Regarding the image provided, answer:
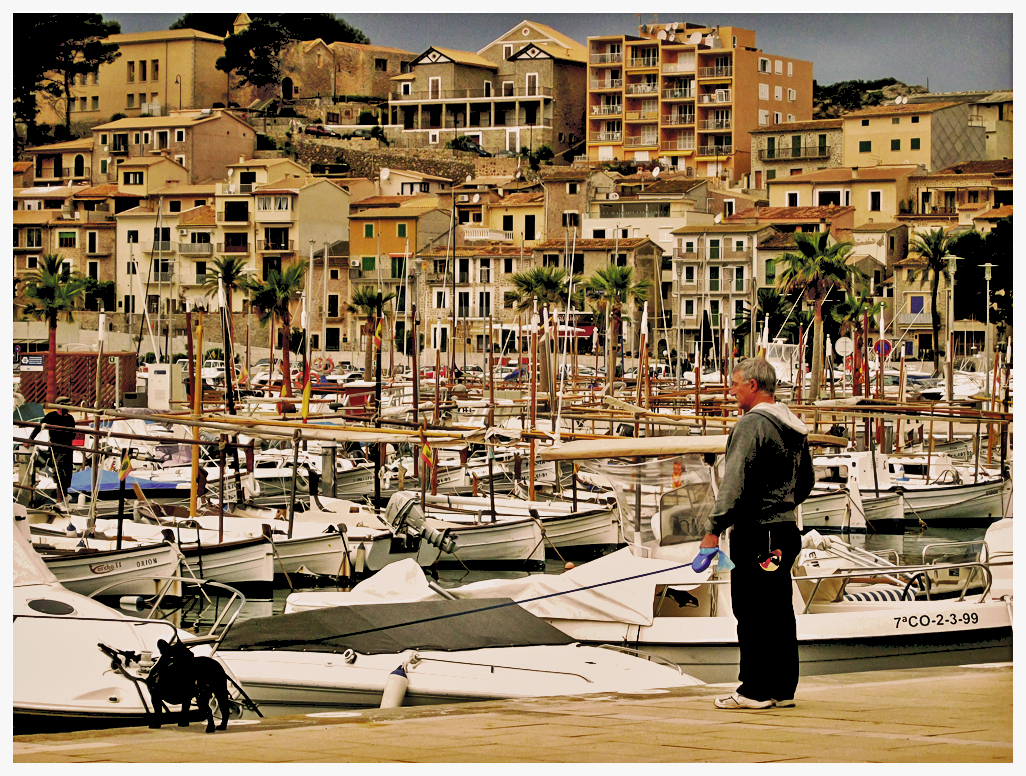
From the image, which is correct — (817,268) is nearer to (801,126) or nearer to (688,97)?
(801,126)

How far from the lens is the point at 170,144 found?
63.9m

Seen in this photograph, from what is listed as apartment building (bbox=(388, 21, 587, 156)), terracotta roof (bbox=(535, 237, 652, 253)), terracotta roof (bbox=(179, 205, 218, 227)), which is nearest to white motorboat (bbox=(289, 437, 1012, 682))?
terracotta roof (bbox=(535, 237, 652, 253))

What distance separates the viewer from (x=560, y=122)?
75.2 m

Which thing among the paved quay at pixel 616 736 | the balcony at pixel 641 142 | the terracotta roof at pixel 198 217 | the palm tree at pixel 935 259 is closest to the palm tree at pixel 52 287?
the terracotta roof at pixel 198 217

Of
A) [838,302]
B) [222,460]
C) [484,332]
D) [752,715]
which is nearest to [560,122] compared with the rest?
[484,332]

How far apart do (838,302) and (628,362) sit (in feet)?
29.7

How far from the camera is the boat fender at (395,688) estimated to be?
6453mm

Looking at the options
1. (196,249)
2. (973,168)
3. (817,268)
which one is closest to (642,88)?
(973,168)

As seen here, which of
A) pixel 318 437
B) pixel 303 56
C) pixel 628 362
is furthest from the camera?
pixel 303 56

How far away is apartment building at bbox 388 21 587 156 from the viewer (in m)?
73.9

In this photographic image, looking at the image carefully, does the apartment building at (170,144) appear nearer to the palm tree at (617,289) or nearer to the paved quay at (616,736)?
the palm tree at (617,289)

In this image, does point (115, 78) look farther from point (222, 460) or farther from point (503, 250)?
point (222, 460)

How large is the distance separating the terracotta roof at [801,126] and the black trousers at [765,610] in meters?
58.7

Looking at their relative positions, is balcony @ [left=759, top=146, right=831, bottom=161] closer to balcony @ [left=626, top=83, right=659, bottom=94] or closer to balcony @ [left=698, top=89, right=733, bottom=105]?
balcony @ [left=698, top=89, right=733, bottom=105]
